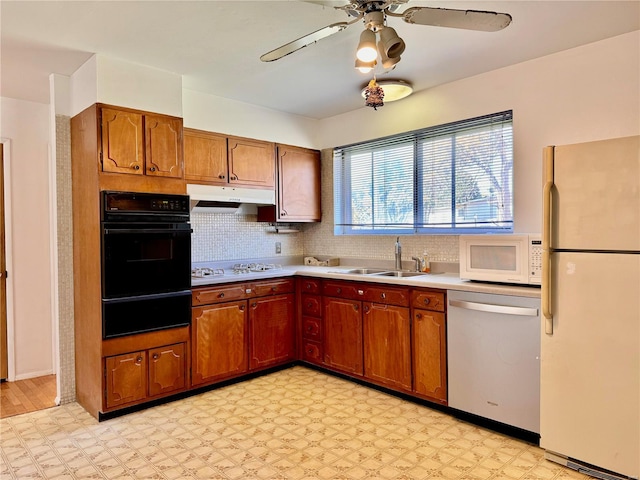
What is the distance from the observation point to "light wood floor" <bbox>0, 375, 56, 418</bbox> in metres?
3.22

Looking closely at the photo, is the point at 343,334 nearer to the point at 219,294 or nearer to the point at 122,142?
the point at 219,294

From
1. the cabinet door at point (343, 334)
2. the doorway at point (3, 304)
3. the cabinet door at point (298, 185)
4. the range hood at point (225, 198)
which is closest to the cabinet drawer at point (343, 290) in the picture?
the cabinet door at point (343, 334)

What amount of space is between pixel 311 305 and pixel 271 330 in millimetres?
439

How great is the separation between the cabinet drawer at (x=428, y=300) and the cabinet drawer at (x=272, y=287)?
134cm

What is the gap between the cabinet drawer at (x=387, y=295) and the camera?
3.26 meters

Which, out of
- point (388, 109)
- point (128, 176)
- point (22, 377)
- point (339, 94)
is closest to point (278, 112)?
point (339, 94)

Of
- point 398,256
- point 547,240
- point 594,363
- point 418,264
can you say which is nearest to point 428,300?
point 418,264

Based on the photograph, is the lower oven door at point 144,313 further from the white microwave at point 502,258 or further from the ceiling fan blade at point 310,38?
the white microwave at point 502,258

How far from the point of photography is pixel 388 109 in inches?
161

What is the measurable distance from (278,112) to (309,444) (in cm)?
318

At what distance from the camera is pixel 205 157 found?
3754 mm

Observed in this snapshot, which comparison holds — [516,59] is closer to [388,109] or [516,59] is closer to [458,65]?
[458,65]

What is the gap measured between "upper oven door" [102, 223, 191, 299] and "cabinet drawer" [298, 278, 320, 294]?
3.75 feet

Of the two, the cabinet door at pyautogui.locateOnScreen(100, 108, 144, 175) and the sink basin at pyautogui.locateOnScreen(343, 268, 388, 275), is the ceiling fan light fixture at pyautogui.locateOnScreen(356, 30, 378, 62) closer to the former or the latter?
the cabinet door at pyautogui.locateOnScreen(100, 108, 144, 175)
